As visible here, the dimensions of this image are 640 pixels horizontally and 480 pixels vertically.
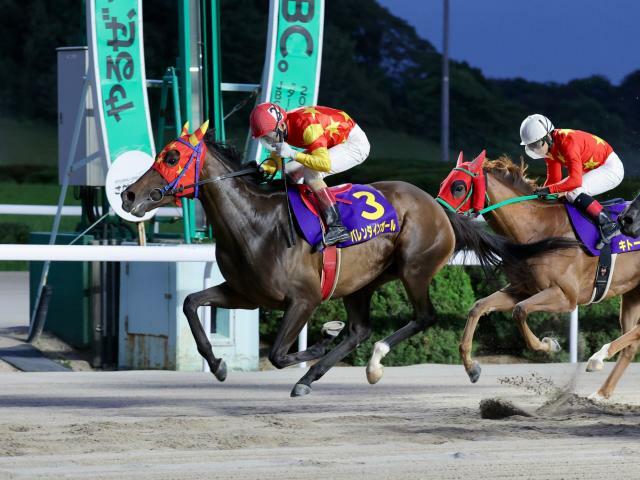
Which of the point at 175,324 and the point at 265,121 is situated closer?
the point at 265,121

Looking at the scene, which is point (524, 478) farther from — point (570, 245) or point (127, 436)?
point (570, 245)

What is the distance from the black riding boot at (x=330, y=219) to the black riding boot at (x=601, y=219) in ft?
4.74

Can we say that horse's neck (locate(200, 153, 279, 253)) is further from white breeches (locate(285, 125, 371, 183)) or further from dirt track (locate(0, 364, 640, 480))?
dirt track (locate(0, 364, 640, 480))

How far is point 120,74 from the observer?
750cm

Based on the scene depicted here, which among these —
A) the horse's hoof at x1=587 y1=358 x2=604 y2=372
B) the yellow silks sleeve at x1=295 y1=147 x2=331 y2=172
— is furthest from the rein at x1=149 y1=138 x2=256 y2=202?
the horse's hoof at x1=587 y1=358 x2=604 y2=372

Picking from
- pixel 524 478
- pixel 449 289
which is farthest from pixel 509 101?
pixel 524 478

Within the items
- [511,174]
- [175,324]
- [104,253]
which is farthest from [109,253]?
[511,174]

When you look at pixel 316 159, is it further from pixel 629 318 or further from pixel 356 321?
pixel 629 318

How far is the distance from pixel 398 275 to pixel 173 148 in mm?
1374

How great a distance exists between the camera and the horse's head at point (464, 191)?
6.27 meters

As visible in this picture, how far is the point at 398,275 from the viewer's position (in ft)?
19.5

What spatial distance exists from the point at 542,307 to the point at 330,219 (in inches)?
51.4

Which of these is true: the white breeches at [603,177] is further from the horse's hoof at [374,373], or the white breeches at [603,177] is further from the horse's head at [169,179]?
the horse's head at [169,179]

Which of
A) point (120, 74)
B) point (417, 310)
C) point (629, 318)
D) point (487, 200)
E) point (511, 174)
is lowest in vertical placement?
point (629, 318)
